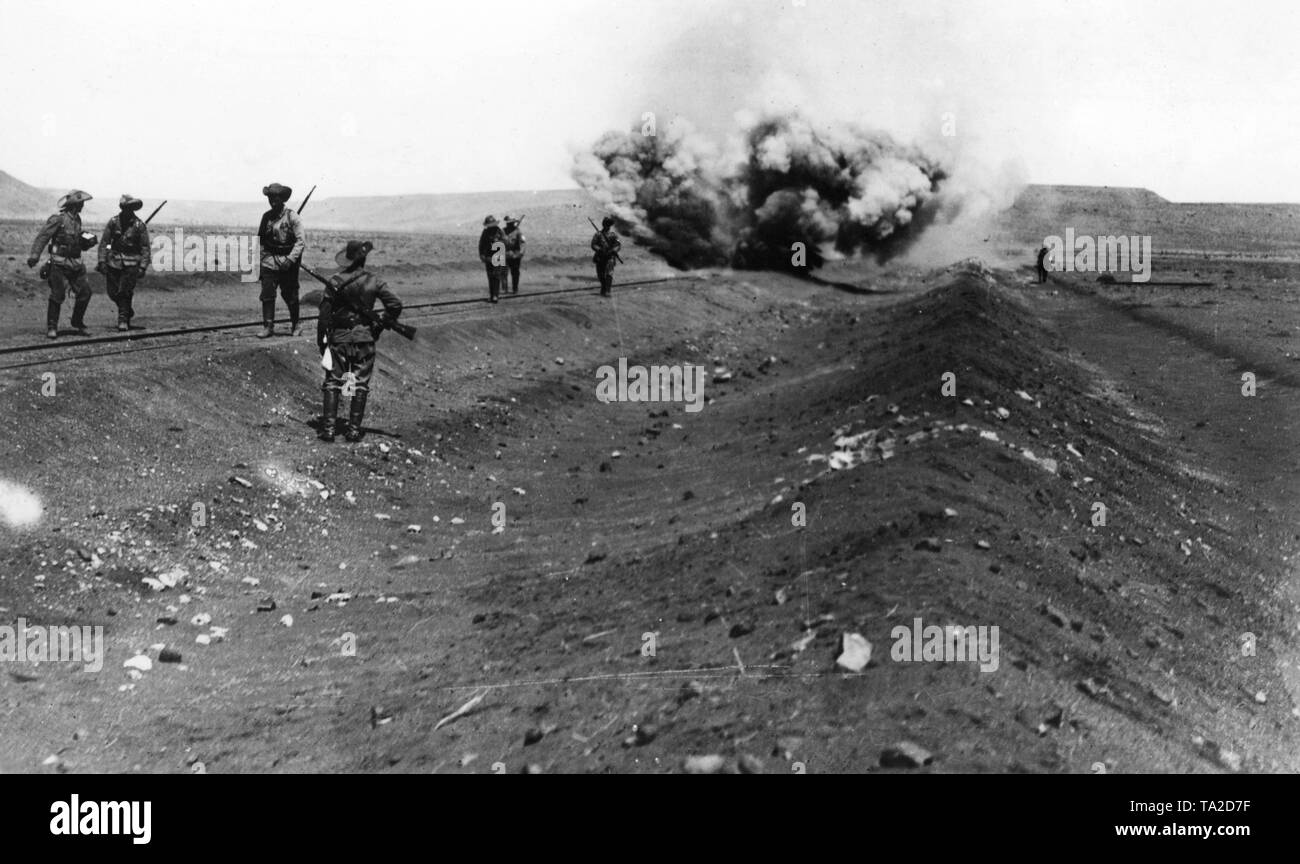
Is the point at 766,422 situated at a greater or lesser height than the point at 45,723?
greater

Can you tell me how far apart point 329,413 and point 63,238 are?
4867 millimetres

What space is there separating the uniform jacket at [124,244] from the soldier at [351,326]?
14.3 feet

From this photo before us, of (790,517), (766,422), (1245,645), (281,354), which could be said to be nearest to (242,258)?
→ (281,354)

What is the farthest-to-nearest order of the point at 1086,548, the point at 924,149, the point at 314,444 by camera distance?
the point at 924,149 → the point at 314,444 → the point at 1086,548

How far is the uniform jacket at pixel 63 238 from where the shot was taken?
1507 centimetres

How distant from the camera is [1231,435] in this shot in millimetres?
16422

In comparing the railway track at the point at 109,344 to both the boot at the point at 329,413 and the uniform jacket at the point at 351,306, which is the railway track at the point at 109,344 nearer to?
the boot at the point at 329,413

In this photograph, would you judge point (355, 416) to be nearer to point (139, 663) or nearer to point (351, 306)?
point (351, 306)

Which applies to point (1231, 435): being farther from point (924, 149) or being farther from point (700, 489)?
point (924, 149)

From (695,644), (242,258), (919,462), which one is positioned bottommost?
(695,644)

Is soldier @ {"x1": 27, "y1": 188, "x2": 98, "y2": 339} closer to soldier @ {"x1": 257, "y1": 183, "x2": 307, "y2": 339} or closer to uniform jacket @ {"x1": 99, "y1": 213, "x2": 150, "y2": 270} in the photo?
uniform jacket @ {"x1": 99, "y1": 213, "x2": 150, "y2": 270}

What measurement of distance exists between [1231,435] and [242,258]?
94.0 feet

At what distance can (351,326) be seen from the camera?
13336 millimetres

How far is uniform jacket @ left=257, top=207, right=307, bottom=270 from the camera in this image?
593 inches
